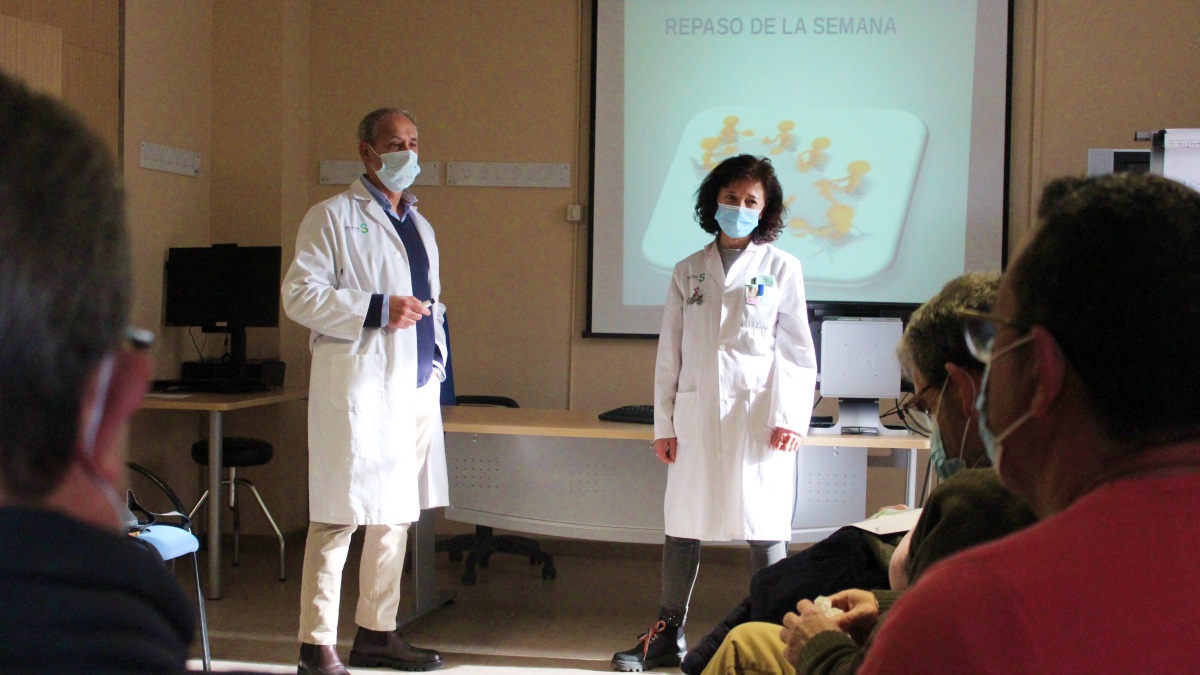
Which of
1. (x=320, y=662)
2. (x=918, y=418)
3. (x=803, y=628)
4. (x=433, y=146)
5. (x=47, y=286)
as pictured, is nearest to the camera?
(x=47, y=286)

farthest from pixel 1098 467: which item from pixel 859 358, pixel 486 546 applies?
pixel 486 546

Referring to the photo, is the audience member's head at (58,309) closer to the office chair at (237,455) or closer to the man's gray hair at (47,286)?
the man's gray hair at (47,286)

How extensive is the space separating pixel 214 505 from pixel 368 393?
4.52ft

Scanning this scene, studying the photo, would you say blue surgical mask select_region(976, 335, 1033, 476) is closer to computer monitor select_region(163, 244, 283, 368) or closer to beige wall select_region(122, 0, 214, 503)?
computer monitor select_region(163, 244, 283, 368)

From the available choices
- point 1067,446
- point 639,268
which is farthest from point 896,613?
point 639,268

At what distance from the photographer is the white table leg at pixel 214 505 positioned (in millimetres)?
3922

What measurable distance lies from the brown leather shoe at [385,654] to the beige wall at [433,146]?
6.10 ft

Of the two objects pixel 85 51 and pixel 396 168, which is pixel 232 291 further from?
pixel 396 168

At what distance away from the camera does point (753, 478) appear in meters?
3.04

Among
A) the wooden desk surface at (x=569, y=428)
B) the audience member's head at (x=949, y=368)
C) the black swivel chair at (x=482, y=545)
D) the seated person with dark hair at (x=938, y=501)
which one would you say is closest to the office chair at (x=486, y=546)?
the black swivel chair at (x=482, y=545)

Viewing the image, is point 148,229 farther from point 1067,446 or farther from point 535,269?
point 1067,446

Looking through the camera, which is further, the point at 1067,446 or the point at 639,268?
the point at 639,268

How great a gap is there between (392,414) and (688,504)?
956 mm

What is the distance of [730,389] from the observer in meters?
3.07
